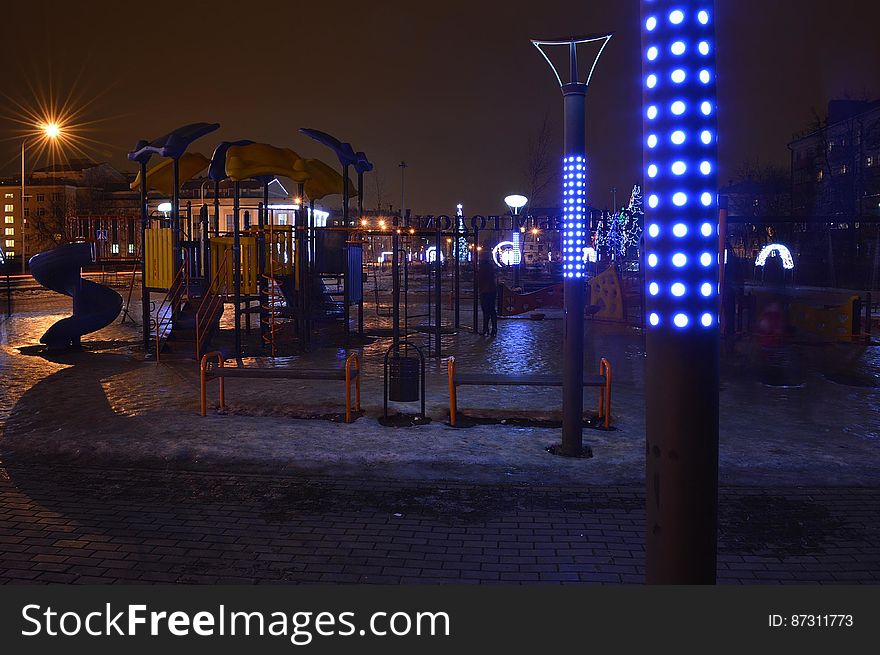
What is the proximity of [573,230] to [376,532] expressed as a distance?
3.91 meters

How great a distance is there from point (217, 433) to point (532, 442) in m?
3.69

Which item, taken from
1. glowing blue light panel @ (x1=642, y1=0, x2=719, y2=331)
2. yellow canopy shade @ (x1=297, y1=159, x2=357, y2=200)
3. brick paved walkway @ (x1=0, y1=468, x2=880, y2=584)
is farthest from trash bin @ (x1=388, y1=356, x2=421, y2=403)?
yellow canopy shade @ (x1=297, y1=159, x2=357, y2=200)

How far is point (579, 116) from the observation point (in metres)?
7.90

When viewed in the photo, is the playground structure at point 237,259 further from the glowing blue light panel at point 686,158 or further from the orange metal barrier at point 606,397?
the glowing blue light panel at point 686,158

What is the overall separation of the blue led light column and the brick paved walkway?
188 centimetres

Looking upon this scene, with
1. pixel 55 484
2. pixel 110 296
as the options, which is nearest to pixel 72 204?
pixel 110 296

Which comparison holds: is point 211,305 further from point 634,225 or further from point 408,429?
point 634,225

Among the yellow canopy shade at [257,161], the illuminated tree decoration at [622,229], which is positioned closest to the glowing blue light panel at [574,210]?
the yellow canopy shade at [257,161]

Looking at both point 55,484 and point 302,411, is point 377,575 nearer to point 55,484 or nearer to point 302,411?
point 55,484

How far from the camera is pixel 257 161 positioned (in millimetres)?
16344

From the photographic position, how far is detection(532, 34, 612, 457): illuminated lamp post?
25.9 feet

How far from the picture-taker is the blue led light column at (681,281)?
3.08 metres

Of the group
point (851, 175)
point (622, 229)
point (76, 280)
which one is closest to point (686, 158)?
point (76, 280)

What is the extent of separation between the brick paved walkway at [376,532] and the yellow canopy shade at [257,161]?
977 centimetres
